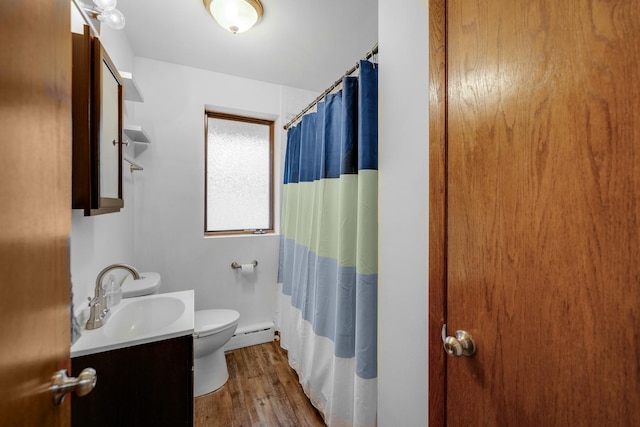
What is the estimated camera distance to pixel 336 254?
1.56 m

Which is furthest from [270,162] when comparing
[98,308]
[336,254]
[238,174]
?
[98,308]

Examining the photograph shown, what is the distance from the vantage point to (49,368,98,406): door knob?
509 millimetres

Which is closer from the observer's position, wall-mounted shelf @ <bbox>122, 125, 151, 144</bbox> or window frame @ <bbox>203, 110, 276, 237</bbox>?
wall-mounted shelf @ <bbox>122, 125, 151, 144</bbox>

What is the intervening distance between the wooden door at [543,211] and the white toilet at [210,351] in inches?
58.1

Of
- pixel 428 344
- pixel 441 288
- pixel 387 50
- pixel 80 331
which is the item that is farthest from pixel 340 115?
pixel 80 331

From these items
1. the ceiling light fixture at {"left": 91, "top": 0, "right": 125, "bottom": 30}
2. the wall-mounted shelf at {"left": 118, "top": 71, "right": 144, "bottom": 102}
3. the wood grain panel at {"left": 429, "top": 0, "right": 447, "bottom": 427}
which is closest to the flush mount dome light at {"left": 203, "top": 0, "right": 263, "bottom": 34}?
the ceiling light fixture at {"left": 91, "top": 0, "right": 125, "bottom": 30}

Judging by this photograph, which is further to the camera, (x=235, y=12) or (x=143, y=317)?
(x=235, y=12)

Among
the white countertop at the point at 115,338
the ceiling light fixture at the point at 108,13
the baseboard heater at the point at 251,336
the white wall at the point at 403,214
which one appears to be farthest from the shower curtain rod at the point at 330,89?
the baseboard heater at the point at 251,336

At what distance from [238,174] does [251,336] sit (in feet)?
4.97

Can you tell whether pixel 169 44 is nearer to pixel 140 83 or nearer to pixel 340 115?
pixel 140 83

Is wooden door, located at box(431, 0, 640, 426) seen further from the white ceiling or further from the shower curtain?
the white ceiling

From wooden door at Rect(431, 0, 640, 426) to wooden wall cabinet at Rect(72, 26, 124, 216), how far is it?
3.86 ft

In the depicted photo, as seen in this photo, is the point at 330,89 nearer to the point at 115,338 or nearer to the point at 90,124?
the point at 90,124

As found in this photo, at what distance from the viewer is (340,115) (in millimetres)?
1528
